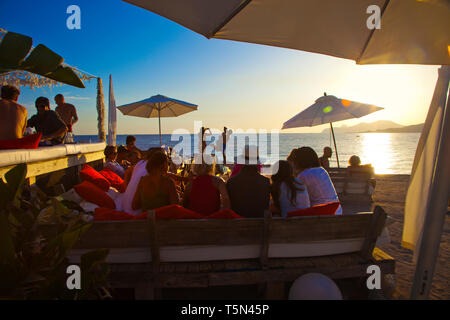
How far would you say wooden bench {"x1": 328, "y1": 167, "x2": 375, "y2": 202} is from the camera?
19.6 feet

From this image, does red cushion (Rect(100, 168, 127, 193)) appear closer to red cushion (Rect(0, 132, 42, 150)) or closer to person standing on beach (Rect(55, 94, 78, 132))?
red cushion (Rect(0, 132, 42, 150))

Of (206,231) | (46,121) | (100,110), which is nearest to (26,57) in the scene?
(206,231)

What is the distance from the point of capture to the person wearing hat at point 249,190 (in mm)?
2756

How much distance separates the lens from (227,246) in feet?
6.89

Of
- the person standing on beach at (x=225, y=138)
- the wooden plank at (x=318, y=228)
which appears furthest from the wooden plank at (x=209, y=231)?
the person standing on beach at (x=225, y=138)

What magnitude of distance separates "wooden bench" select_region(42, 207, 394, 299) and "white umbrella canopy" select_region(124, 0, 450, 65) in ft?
5.13

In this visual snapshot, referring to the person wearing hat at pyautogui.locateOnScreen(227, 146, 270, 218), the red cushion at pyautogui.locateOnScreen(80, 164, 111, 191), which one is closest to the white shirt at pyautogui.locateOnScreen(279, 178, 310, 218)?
the person wearing hat at pyautogui.locateOnScreen(227, 146, 270, 218)

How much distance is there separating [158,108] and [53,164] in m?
6.09

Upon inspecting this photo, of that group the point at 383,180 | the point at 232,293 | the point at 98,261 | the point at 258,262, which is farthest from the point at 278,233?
the point at 383,180

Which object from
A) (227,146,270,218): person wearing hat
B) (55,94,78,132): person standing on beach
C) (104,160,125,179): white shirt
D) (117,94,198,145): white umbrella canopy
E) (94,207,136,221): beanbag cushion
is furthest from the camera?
(117,94,198,145): white umbrella canopy

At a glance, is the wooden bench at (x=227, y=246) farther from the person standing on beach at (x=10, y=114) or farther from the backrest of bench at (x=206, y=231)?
the person standing on beach at (x=10, y=114)

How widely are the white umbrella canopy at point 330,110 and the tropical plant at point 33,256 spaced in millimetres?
7342

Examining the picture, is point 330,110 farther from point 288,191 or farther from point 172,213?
point 172,213
